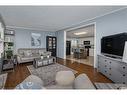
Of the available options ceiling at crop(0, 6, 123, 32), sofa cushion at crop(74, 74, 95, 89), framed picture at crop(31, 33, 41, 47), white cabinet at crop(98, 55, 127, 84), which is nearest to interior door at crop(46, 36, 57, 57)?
framed picture at crop(31, 33, 41, 47)

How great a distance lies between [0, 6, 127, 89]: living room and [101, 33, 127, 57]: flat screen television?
26cm

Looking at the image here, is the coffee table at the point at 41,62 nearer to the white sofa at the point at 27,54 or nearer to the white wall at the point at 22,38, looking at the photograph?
the white sofa at the point at 27,54

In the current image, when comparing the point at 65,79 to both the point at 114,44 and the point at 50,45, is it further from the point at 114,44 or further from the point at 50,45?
the point at 50,45

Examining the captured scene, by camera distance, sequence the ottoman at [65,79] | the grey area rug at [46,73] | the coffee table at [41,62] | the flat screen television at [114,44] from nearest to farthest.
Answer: the ottoman at [65,79] < the flat screen television at [114,44] < the grey area rug at [46,73] < the coffee table at [41,62]

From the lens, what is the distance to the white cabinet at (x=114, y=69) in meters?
2.39

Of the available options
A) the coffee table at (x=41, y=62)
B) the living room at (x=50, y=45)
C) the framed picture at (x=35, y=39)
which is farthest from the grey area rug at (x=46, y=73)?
the framed picture at (x=35, y=39)

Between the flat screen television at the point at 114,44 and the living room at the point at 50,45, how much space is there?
26 centimetres

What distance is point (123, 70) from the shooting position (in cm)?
239

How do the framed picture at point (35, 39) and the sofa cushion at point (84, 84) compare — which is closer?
the sofa cushion at point (84, 84)

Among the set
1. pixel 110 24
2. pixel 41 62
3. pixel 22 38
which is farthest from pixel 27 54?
pixel 110 24

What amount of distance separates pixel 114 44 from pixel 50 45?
18.6 ft
